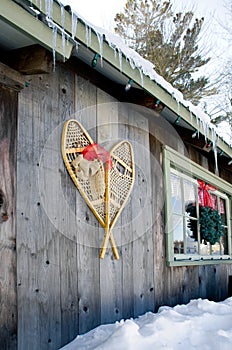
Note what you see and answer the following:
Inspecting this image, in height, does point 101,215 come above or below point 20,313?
above

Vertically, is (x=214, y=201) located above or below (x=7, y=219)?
above

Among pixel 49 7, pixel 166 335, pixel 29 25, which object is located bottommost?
pixel 166 335

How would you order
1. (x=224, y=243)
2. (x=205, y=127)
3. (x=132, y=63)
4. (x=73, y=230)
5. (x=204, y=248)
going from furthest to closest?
1. (x=224, y=243)
2. (x=204, y=248)
3. (x=205, y=127)
4. (x=132, y=63)
5. (x=73, y=230)

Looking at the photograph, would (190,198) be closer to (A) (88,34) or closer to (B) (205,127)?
(B) (205,127)

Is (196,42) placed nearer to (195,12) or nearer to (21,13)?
(195,12)

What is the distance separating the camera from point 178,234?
4332mm

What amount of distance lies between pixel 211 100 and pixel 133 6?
335 centimetres

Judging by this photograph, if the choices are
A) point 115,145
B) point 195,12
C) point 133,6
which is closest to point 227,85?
point 195,12

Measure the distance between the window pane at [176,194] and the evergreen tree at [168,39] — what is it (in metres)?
7.91

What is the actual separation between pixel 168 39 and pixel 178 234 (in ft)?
29.7

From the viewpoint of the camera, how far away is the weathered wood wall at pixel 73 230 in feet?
7.89

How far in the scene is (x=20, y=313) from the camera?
2.26 metres

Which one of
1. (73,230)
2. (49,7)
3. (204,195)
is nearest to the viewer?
(49,7)

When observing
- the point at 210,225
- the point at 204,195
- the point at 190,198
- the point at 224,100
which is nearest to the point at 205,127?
the point at 190,198
